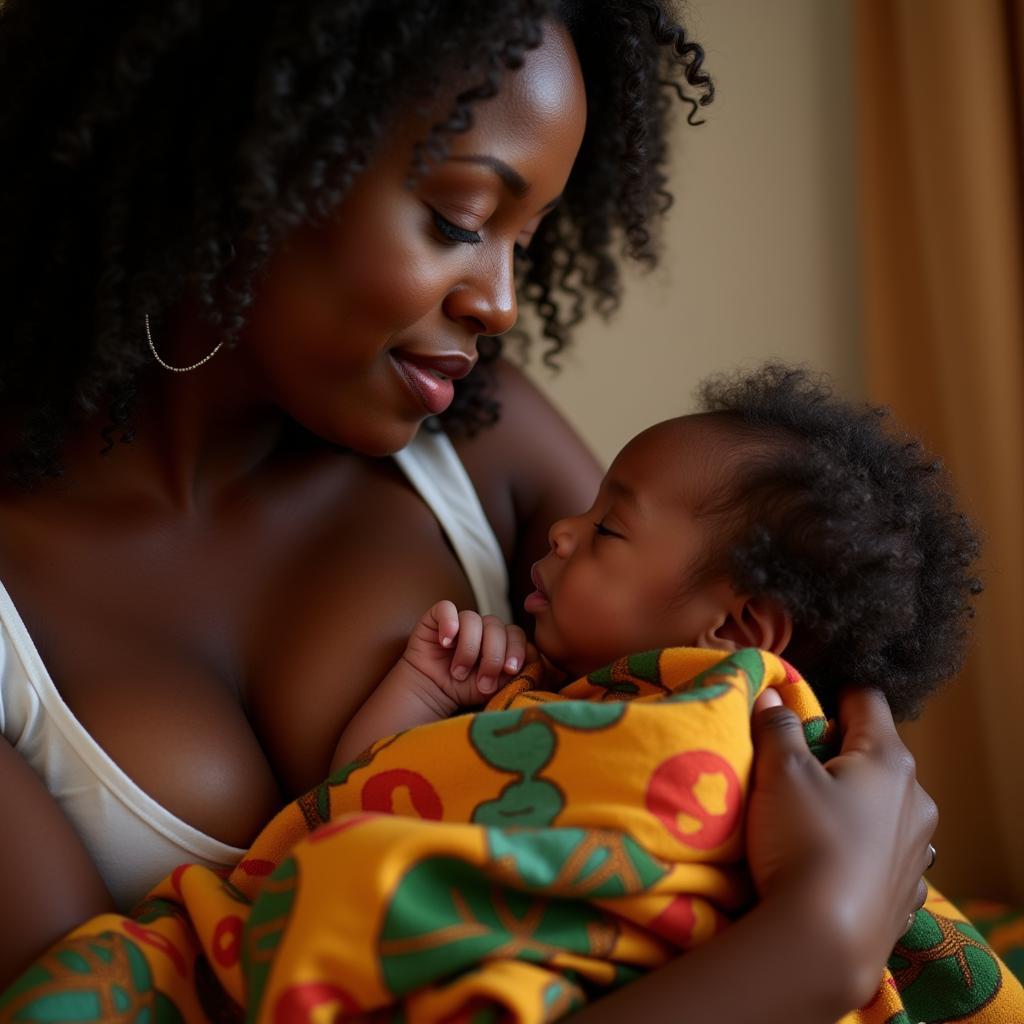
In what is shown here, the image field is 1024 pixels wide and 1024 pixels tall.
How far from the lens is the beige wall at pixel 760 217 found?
205cm

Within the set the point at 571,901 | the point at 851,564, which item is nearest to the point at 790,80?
the point at 851,564

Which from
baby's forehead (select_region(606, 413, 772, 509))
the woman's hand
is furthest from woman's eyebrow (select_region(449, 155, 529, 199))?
the woman's hand

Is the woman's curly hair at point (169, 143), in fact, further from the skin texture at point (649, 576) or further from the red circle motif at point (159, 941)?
the red circle motif at point (159, 941)

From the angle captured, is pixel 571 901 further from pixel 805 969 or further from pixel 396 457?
pixel 396 457

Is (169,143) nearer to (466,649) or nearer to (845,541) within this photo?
(466,649)

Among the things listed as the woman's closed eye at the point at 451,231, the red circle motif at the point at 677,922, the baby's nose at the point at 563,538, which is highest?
the woman's closed eye at the point at 451,231

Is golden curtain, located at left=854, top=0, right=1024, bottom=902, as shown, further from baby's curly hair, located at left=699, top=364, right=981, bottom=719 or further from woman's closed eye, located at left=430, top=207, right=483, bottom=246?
woman's closed eye, located at left=430, top=207, right=483, bottom=246

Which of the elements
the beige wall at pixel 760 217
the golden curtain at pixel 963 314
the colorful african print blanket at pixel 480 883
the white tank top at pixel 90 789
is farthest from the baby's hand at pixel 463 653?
the beige wall at pixel 760 217

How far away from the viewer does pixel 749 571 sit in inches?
44.1

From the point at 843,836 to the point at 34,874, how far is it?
655 millimetres

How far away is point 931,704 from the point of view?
196 centimetres

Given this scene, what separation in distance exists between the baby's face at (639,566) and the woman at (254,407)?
0.58 feet

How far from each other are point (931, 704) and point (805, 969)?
117cm

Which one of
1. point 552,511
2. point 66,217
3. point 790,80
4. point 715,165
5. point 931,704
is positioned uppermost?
point 790,80
